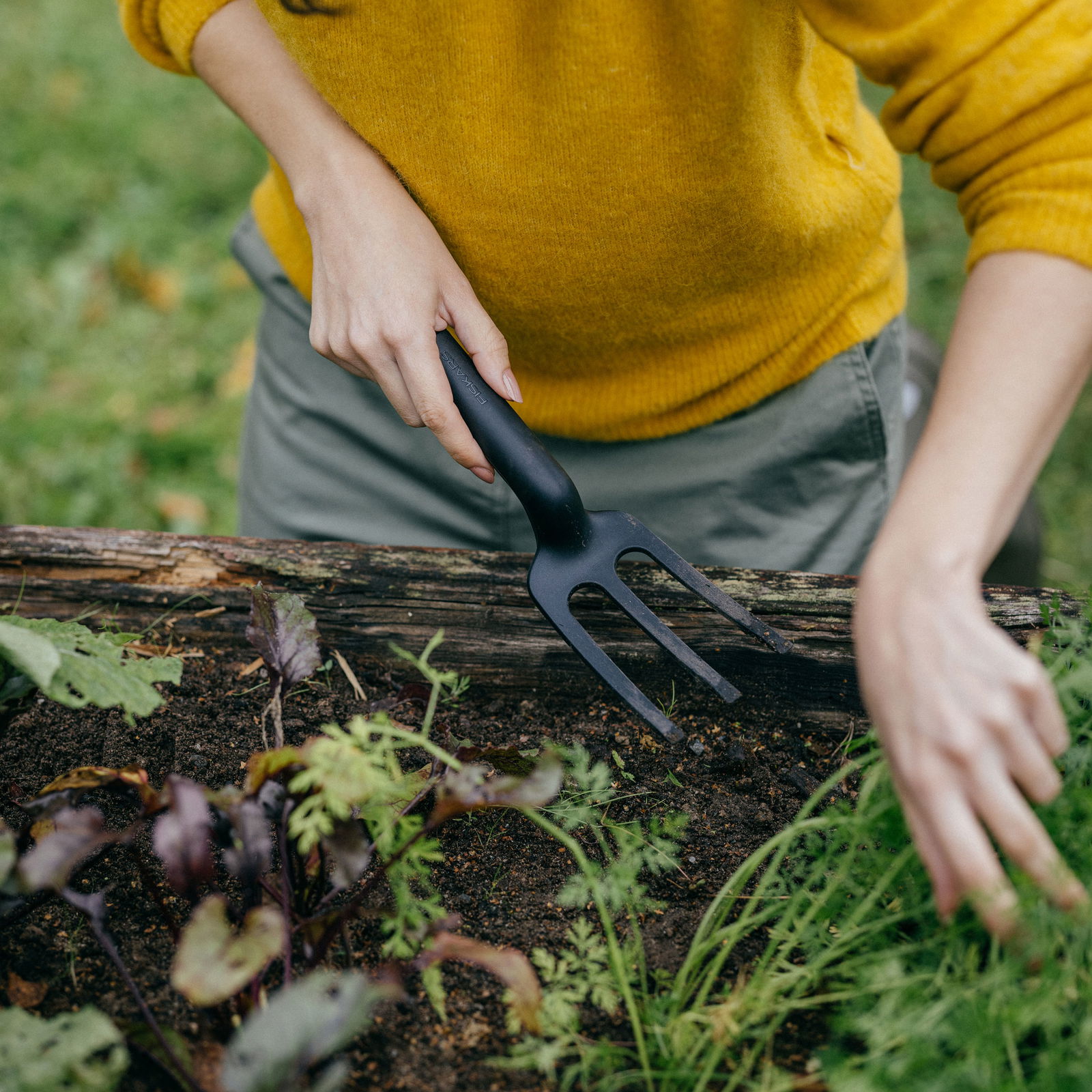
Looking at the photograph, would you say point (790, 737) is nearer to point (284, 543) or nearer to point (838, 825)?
point (838, 825)

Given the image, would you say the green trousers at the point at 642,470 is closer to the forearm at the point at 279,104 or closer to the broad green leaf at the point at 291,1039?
the forearm at the point at 279,104

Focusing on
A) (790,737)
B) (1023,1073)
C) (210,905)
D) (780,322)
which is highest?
(780,322)

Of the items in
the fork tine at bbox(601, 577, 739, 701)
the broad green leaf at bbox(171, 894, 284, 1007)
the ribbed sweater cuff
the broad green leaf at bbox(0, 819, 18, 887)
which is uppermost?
the ribbed sweater cuff

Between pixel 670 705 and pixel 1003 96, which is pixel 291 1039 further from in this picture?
pixel 1003 96

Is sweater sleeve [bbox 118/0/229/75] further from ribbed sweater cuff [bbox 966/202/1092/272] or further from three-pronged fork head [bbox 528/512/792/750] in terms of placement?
ribbed sweater cuff [bbox 966/202/1092/272]

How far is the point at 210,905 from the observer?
2.57 feet

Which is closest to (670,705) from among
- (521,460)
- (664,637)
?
(664,637)

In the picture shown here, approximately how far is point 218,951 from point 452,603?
1.92ft

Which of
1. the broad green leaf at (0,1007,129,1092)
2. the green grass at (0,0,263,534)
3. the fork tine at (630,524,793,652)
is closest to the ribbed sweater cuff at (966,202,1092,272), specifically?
the fork tine at (630,524,793,652)

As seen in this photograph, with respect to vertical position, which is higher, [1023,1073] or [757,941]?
[1023,1073]

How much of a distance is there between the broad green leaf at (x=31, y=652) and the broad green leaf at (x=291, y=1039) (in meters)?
0.39

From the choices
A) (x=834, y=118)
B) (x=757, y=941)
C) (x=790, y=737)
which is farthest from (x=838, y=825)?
(x=834, y=118)

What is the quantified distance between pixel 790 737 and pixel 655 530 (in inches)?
21.7

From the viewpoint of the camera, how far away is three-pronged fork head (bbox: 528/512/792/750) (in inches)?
43.4
